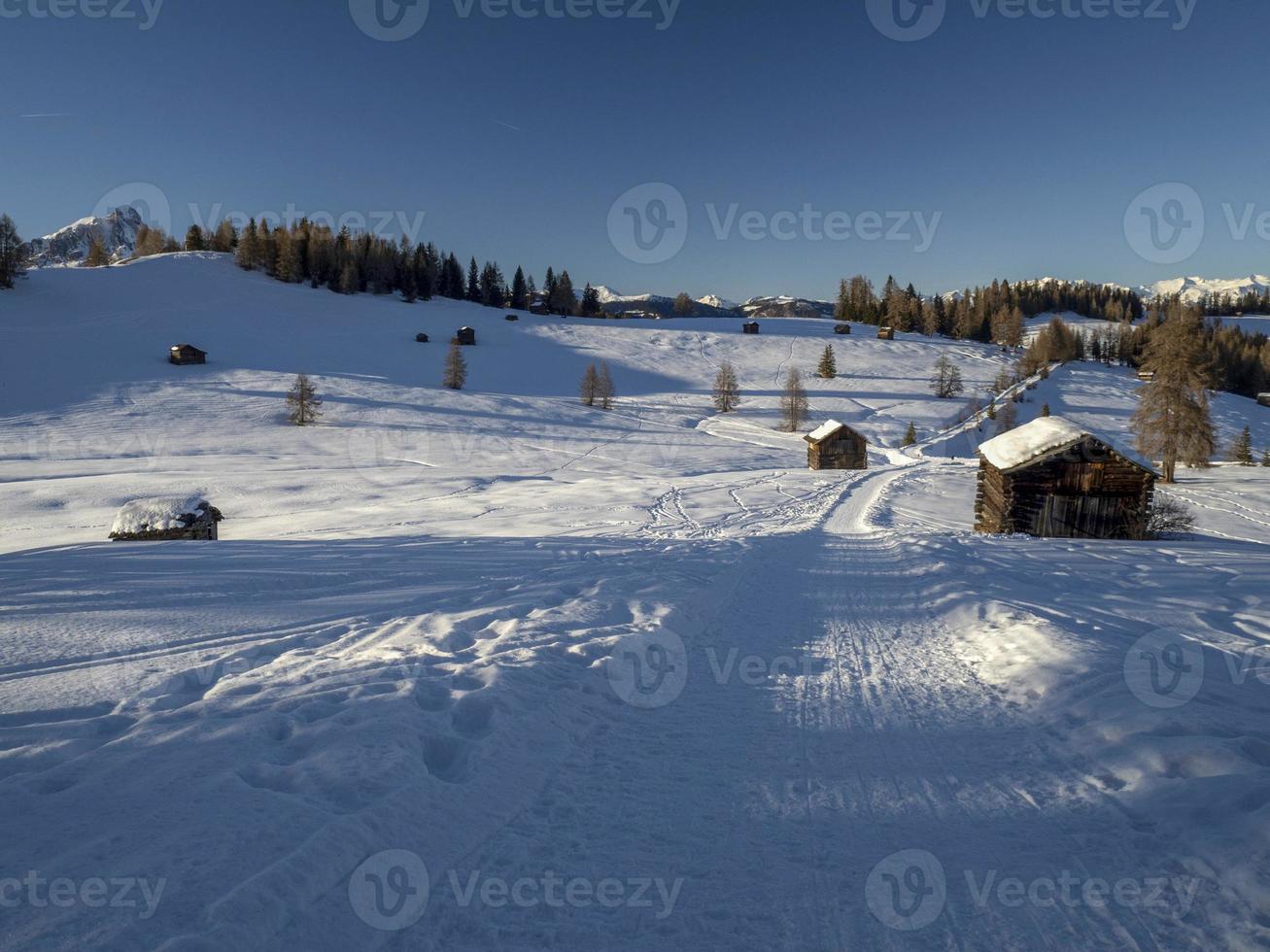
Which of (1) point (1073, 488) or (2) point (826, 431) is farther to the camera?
(2) point (826, 431)

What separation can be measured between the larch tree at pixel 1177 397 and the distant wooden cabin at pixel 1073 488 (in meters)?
28.2

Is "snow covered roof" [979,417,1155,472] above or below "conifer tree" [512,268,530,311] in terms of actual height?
below

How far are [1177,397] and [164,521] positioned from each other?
5747 cm

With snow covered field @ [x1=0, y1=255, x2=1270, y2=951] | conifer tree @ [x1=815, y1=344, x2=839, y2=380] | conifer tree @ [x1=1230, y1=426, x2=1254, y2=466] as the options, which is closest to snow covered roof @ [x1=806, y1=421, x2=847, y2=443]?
snow covered field @ [x1=0, y1=255, x2=1270, y2=951]

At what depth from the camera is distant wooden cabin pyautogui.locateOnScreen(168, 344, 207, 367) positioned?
60281 mm

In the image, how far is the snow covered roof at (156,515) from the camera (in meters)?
17.5

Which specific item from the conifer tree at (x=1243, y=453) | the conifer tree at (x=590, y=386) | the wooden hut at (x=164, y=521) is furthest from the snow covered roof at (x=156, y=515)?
the conifer tree at (x=1243, y=453)

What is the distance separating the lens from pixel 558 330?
9988 centimetres

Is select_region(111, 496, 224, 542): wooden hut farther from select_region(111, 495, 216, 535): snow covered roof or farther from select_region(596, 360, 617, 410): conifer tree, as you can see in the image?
select_region(596, 360, 617, 410): conifer tree

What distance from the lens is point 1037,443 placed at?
20.5m

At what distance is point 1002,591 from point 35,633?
1299 centimetres

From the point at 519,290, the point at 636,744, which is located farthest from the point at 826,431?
the point at 519,290

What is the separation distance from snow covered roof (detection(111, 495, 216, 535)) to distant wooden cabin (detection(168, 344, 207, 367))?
5417 centimetres

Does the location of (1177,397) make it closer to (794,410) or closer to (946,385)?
(794,410)
